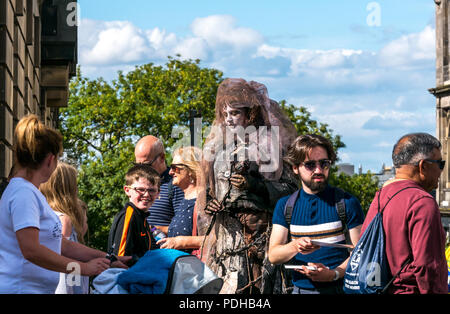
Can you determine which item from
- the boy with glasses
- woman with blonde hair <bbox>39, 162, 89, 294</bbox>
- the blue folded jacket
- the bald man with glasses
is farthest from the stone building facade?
the blue folded jacket

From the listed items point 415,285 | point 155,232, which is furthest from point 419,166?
point 155,232

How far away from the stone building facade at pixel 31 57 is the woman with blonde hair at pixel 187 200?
298 cm

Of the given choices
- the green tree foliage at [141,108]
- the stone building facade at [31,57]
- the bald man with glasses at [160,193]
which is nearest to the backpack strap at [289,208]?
the bald man with glasses at [160,193]

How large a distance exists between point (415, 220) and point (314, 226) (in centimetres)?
89

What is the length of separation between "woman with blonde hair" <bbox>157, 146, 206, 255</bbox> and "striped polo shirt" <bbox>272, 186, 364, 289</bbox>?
1.39 meters

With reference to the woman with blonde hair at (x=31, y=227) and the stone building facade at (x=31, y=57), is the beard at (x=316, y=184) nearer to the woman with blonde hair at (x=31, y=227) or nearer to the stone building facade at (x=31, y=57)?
the woman with blonde hair at (x=31, y=227)

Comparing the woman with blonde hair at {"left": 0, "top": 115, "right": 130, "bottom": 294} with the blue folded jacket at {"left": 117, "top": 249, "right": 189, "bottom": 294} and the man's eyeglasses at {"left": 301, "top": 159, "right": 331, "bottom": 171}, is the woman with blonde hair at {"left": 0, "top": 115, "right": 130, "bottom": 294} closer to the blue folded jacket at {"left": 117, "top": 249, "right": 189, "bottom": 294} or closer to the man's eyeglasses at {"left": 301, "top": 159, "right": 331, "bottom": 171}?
the blue folded jacket at {"left": 117, "top": 249, "right": 189, "bottom": 294}

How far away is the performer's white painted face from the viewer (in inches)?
239

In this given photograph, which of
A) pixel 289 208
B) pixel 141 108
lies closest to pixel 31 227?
pixel 289 208

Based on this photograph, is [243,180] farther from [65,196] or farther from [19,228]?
[19,228]

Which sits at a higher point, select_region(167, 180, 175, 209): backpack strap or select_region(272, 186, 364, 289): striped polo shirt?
select_region(167, 180, 175, 209): backpack strap

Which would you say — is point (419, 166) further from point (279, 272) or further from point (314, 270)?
point (279, 272)

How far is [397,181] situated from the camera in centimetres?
437

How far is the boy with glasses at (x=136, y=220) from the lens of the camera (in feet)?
18.7
